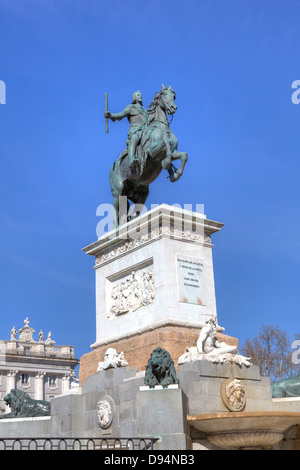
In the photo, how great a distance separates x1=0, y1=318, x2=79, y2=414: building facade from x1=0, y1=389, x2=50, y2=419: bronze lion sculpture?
193ft

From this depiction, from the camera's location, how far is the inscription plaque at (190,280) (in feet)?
47.1

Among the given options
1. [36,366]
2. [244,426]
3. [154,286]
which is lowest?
[244,426]

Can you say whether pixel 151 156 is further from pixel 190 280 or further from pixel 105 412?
pixel 105 412

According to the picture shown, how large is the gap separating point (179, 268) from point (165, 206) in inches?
56.6

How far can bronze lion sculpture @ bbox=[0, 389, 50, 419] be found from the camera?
15.7m

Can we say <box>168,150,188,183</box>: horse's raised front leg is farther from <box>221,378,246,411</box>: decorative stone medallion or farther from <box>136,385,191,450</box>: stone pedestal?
<box>136,385,191,450</box>: stone pedestal

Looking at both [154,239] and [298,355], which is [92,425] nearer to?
[154,239]

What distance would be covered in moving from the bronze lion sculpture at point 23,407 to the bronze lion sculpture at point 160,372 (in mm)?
5213

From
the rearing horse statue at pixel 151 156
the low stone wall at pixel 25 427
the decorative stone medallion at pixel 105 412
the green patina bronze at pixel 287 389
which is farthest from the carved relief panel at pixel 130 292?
the green patina bronze at pixel 287 389

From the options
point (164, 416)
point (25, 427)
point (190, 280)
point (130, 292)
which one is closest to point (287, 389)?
point (190, 280)

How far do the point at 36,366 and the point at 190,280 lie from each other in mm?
66527

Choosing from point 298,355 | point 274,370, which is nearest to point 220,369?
point 298,355

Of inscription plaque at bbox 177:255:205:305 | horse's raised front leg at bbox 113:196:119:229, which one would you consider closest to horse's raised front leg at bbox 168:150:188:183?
horse's raised front leg at bbox 113:196:119:229

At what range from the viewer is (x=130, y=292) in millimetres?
15219
